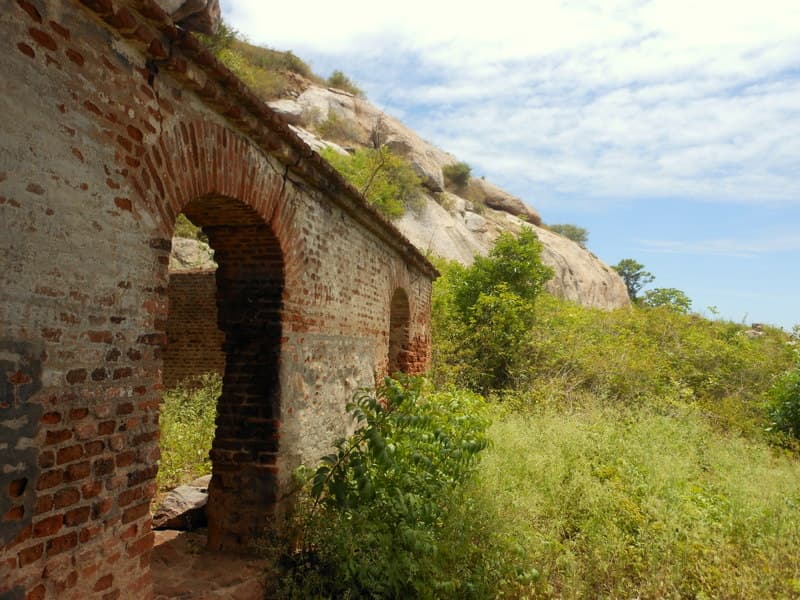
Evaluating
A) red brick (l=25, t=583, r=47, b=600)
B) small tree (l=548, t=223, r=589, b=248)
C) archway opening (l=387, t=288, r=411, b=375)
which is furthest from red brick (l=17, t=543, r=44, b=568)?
small tree (l=548, t=223, r=589, b=248)

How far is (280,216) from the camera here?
455 cm

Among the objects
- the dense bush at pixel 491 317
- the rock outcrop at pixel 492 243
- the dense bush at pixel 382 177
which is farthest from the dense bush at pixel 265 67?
the dense bush at pixel 491 317

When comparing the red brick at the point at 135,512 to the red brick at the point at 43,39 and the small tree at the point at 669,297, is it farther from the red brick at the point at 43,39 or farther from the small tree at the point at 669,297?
the small tree at the point at 669,297

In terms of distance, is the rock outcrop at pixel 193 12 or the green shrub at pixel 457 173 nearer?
the rock outcrop at pixel 193 12

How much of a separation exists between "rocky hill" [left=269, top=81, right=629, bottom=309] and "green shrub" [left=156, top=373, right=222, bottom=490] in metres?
15.0

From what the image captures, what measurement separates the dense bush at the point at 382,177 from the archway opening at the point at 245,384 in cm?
1615

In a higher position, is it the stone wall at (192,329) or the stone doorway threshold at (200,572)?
the stone wall at (192,329)

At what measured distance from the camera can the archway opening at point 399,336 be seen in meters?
10.2

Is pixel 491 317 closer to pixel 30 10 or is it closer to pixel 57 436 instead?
pixel 57 436

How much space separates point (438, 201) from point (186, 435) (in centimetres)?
2407

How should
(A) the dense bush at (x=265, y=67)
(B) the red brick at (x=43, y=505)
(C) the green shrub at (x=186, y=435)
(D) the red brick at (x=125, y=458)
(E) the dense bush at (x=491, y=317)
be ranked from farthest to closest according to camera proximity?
1. (A) the dense bush at (x=265, y=67)
2. (E) the dense bush at (x=491, y=317)
3. (C) the green shrub at (x=186, y=435)
4. (D) the red brick at (x=125, y=458)
5. (B) the red brick at (x=43, y=505)

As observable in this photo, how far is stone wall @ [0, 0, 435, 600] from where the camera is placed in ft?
7.35

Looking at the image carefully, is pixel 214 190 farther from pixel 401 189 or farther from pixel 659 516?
pixel 401 189

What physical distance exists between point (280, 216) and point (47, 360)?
2460 millimetres
